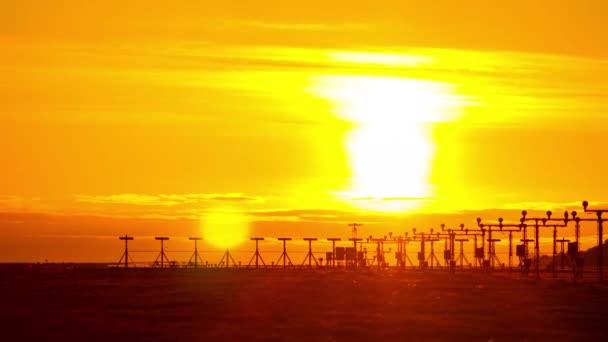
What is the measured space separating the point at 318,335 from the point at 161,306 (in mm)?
20474

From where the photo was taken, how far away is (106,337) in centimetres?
4316

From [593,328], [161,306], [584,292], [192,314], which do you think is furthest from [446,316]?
[584,292]

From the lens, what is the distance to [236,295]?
255ft

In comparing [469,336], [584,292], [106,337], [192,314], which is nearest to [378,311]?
[192,314]

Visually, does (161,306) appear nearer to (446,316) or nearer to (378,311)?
(378,311)

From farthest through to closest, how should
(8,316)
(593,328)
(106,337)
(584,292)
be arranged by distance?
(584,292) → (8,316) → (593,328) → (106,337)

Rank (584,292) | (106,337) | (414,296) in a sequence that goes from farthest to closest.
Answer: (584,292) < (414,296) < (106,337)

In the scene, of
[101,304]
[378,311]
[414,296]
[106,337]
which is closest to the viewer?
[106,337]

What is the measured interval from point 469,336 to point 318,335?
5.76 m

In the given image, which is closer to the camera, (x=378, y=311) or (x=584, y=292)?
(x=378, y=311)

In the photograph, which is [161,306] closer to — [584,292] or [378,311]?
[378,311]

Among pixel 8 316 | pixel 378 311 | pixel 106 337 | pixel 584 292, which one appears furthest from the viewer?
pixel 584 292

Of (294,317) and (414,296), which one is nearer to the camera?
(294,317)

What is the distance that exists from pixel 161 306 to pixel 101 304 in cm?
352
